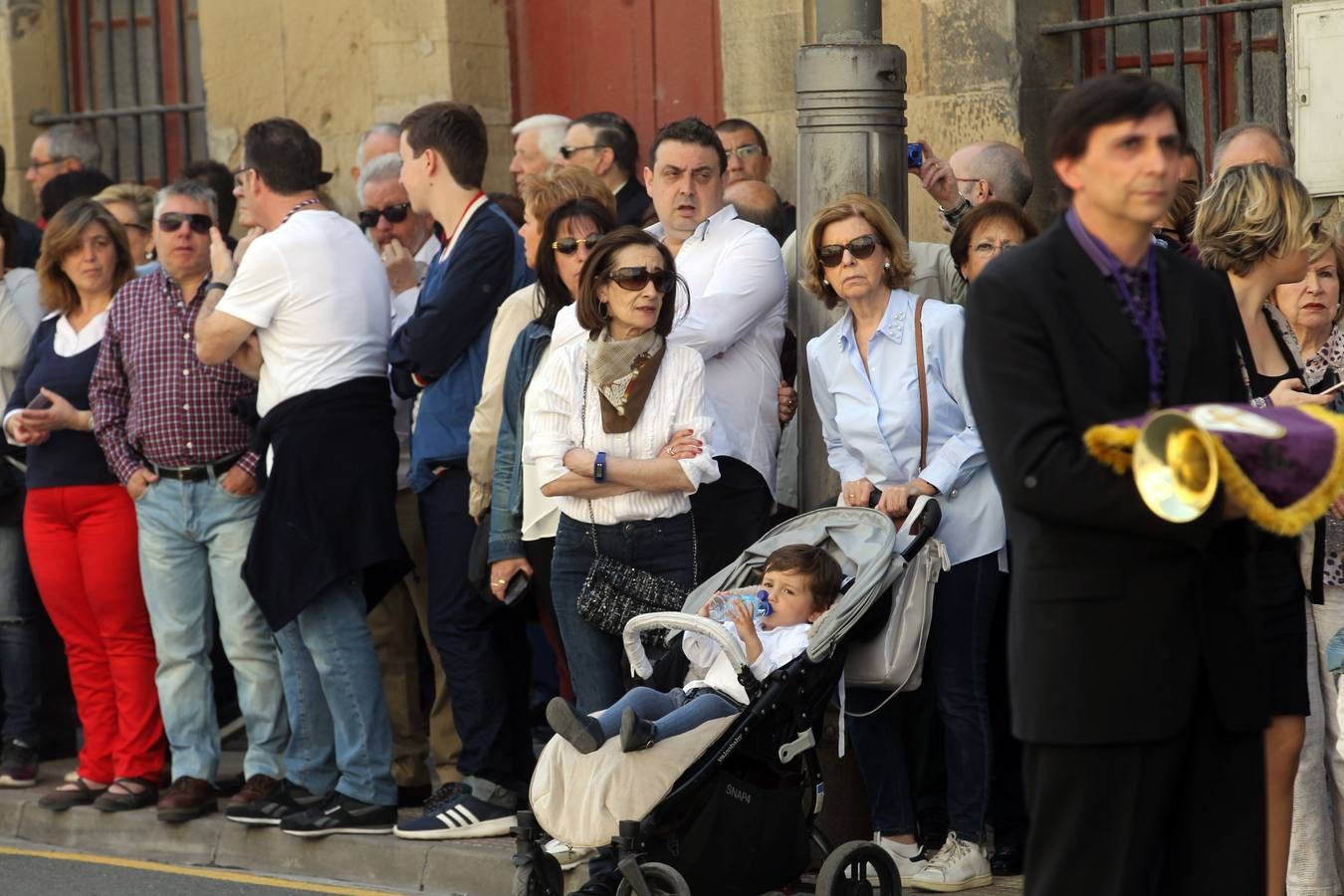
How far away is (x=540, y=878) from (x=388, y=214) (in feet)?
11.6

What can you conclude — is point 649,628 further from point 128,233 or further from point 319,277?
point 128,233

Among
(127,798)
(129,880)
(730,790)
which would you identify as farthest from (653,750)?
(127,798)

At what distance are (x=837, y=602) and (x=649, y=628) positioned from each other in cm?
65

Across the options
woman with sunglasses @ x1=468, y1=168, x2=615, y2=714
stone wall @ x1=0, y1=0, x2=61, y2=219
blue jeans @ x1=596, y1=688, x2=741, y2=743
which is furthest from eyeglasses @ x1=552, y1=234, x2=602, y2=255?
stone wall @ x1=0, y1=0, x2=61, y2=219

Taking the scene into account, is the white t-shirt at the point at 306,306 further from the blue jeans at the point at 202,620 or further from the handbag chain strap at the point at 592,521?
the handbag chain strap at the point at 592,521

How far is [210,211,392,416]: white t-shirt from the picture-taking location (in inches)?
293

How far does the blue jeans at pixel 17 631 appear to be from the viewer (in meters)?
9.02

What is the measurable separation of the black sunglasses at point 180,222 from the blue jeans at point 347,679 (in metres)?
1.51

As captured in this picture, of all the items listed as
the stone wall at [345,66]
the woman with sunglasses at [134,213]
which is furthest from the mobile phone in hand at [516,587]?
the stone wall at [345,66]

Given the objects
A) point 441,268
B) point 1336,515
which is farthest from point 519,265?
point 1336,515

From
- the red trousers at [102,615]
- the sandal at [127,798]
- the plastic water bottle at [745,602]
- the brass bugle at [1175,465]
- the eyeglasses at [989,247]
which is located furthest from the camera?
the red trousers at [102,615]

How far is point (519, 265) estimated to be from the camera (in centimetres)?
773

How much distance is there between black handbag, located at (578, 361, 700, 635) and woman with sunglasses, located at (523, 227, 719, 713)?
6 cm

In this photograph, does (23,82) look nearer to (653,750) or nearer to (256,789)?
(256,789)
